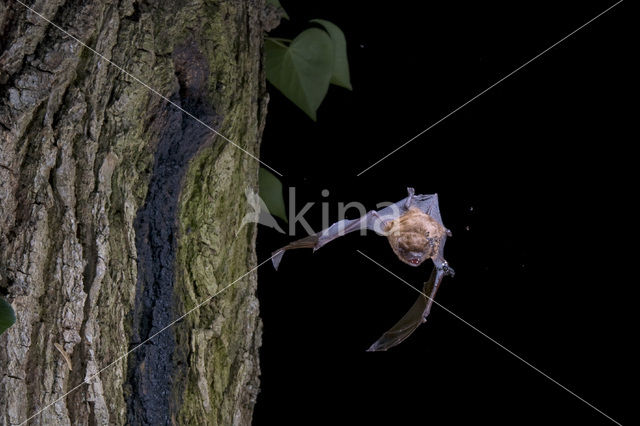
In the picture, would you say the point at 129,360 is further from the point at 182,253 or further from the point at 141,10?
the point at 141,10

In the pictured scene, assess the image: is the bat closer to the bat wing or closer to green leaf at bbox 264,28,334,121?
the bat wing

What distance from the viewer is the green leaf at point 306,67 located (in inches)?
28.5

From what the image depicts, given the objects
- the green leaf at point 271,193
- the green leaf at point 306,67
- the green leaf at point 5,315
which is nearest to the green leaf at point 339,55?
the green leaf at point 306,67

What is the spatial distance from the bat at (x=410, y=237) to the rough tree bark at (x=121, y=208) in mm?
96

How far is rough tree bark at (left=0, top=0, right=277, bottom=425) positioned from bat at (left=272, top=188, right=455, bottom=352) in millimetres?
A: 96

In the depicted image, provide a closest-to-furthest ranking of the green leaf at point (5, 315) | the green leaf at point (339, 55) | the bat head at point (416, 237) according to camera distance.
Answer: the green leaf at point (5, 315) < the bat head at point (416, 237) < the green leaf at point (339, 55)

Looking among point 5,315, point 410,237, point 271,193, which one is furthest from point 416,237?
point 5,315

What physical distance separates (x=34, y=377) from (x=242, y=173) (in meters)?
0.25

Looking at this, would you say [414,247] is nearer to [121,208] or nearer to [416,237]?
[416,237]

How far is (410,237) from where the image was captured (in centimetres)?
65

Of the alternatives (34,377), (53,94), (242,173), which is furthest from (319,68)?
(34,377)

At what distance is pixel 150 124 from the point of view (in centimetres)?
59

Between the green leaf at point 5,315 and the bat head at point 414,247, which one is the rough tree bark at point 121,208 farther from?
the bat head at point 414,247

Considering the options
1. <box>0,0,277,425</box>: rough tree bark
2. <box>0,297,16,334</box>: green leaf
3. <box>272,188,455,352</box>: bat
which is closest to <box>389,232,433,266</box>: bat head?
<box>272,188,455,352</box>: bat
